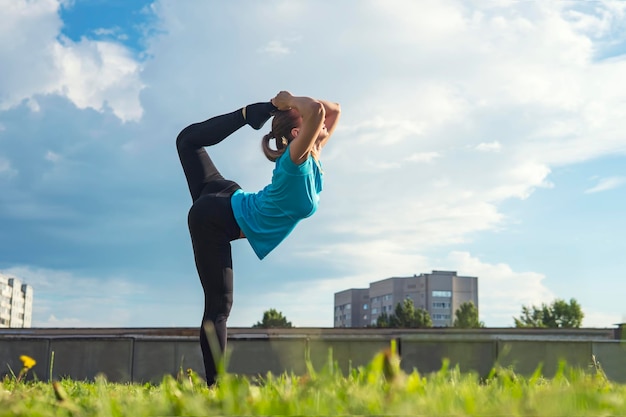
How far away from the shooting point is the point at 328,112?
5578 mm

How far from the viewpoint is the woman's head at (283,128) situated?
5098 mm

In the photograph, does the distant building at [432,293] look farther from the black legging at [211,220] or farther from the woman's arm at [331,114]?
the black legging at [211,220]

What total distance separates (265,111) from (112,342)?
387 inches

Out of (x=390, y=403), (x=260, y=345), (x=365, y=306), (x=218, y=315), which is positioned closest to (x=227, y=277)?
(x=218, y=315)

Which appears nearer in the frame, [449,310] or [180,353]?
[180,353]

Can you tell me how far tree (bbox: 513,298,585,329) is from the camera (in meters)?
69.2

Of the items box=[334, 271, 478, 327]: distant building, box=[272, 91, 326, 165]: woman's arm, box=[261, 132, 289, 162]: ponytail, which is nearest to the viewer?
box=[272, 91, 326, 165]: woman's arm

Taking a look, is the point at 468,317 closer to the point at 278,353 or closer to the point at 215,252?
the point at 278,353

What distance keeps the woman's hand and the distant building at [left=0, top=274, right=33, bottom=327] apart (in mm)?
133379

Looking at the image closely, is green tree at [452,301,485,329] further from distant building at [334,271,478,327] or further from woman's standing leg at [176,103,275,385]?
woman's standing leg at [176,103,275,385]

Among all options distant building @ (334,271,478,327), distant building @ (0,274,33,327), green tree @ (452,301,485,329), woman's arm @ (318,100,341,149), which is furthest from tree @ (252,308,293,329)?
woman's arm @ (318,100,341,149)

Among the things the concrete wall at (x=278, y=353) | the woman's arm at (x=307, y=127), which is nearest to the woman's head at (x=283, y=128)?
the woman's arm at (x=307, y=127)

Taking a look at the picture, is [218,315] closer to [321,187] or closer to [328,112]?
[321,187]

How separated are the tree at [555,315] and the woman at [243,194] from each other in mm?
68040
